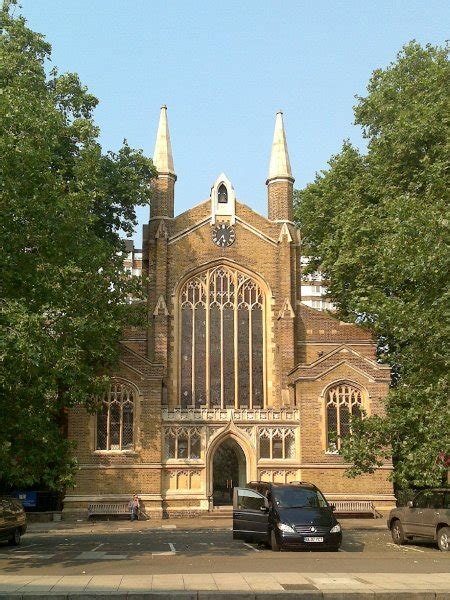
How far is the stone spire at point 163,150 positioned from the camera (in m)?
35.7

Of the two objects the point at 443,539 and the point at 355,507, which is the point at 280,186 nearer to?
the point at 355,507

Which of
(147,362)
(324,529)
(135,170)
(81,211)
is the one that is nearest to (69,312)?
(81,211)

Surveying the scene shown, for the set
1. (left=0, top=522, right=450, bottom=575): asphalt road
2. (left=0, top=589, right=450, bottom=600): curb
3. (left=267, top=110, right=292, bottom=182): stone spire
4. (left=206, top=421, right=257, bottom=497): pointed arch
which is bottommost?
(left=0, top=522, right=450, bottom=575): asphalt road

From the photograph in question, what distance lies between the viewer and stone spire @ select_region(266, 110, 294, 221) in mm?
A: 36062

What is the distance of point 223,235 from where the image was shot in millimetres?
35312

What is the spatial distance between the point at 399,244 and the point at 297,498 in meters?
7.07

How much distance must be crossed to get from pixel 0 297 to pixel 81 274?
11.0 feet

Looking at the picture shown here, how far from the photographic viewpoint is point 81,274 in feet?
66.6

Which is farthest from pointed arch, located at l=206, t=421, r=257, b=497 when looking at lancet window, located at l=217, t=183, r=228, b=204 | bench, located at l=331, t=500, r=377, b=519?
lancet window, located at l=217, t=183, r=228, b=204

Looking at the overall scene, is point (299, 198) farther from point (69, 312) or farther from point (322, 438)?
point (69, 312)

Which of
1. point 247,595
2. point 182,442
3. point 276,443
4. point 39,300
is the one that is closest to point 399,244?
point 39,300

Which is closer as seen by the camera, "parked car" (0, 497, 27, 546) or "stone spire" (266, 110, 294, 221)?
"parked car" (0, 497, 27, 546)

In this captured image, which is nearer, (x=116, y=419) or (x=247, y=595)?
(x=247, y=595)

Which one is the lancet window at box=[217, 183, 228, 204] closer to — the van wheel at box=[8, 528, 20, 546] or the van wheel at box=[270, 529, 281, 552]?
the van wheel at box=[8, 528, 20, 546]
